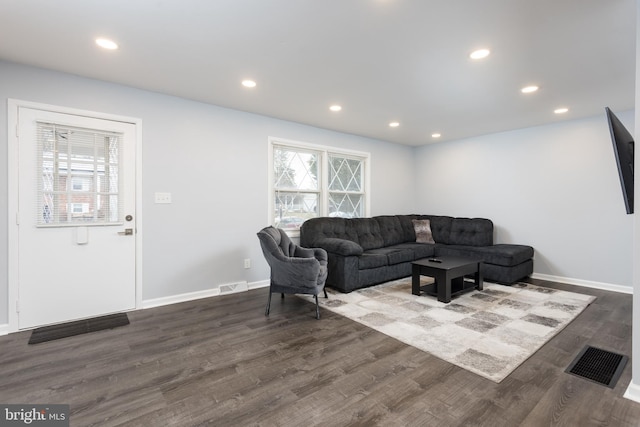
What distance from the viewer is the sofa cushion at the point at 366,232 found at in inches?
193

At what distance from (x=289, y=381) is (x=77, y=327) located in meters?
2.29

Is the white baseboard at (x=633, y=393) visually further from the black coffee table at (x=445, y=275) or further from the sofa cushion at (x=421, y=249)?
the sofa cushion at (x=421, y=249)

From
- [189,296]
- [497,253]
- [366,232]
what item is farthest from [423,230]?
[189,296]

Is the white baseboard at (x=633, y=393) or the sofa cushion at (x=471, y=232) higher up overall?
the sofa cushion at (x=471, y=232)

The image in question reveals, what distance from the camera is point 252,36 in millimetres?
2285

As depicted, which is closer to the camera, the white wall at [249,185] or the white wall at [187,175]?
the white wall at [187,175]

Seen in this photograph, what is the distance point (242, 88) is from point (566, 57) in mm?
3061

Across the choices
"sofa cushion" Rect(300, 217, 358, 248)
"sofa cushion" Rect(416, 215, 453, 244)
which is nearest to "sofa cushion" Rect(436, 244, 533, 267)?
"sofa cushion" Rect(416, 215, 453, 244)

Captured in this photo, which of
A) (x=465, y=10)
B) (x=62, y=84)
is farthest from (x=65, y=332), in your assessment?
(x=465, y=10)

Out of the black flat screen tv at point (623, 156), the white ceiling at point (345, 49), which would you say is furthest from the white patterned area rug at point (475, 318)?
the white ceiling at point (345, 49)

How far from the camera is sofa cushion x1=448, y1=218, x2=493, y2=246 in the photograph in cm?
502

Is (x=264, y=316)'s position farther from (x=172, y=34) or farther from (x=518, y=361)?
(x=172, y=34)

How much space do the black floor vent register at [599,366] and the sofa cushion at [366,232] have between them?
290 centimetres

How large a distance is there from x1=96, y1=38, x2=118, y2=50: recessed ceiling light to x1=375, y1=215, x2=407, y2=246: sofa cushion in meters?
4.23
